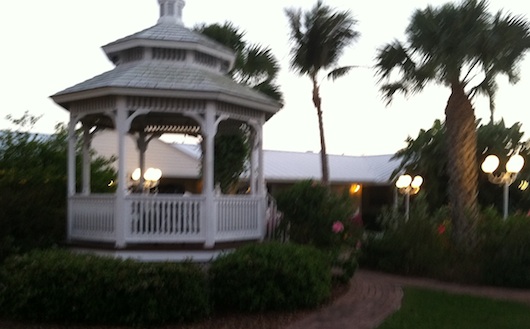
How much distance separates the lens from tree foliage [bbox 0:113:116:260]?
10.8 m

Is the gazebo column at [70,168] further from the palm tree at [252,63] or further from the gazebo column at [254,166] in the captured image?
the palm tree at [252,63]

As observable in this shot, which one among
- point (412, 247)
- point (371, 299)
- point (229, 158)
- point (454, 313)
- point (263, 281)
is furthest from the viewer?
point (229, 158)

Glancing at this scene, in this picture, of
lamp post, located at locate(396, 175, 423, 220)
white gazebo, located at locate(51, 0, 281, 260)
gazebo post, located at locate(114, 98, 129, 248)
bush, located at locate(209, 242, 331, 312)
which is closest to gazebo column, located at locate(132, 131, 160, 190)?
white gazebo, located at locate(51, 0, 281, 260)

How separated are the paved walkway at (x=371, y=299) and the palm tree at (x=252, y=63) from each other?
32.4 ft

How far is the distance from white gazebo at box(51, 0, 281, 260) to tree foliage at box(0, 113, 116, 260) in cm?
60

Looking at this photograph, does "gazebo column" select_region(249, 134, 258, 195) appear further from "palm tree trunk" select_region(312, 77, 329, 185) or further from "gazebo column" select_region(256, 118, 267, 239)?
"palm tree trunk" select_region(312, 77, 329, 185)

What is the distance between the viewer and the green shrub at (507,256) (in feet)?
39.7

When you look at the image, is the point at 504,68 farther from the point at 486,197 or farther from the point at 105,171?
the point at 486,197

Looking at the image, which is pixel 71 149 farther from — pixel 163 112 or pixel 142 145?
pixel 142 145

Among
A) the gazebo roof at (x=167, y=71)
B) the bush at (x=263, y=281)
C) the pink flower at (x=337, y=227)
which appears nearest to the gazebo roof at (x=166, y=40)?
the gazebo roof at (x=167, y=71)

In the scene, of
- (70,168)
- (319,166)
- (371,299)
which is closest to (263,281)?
(371,299)

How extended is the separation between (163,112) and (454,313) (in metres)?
6.40

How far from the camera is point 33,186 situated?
12.9m

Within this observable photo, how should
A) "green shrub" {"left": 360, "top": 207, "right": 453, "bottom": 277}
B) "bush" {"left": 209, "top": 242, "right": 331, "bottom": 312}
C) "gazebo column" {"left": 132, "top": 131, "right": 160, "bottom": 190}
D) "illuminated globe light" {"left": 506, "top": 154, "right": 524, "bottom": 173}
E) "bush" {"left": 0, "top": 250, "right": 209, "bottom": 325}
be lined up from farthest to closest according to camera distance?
"gazebo column" {"left": 132, "top": 131, "right": 160, "bottom": 190} → "illuminated globe light" {"left": 506, "top": 154, "right": 524, "bottom": 173} → "green shrub" {"left": 360, "top": 207, "right": 453, "bottom": 277} → "bush" {"left": 209, "top": 242, "right": 331, "bottom": 312} → "bush" {"left": 0, "top": 250, "right": 209, "bottom": 325}
